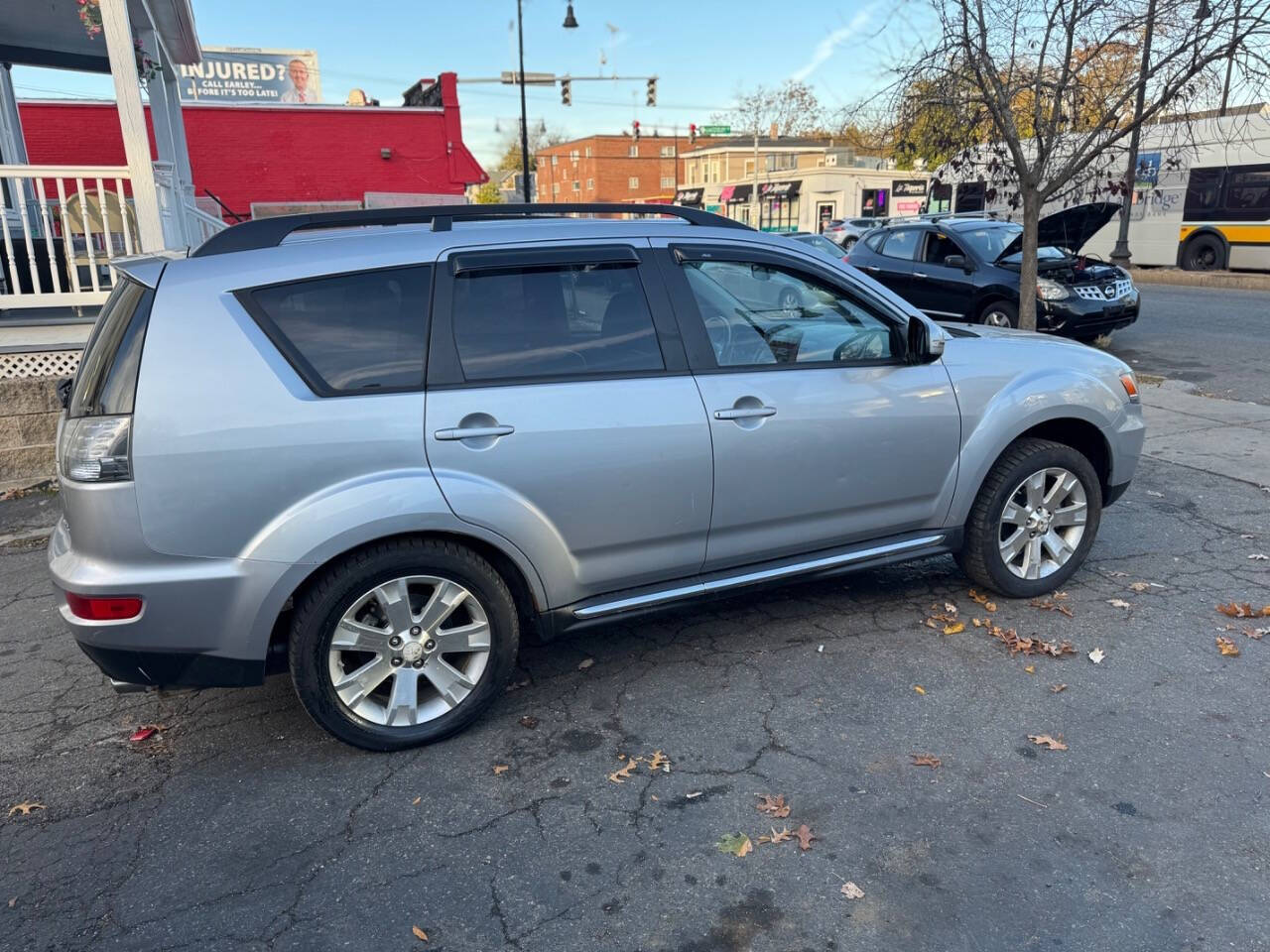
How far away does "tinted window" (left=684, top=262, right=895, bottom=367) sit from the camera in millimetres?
3736

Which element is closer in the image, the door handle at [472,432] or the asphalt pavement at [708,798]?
the asphalt pavement at [708,798]

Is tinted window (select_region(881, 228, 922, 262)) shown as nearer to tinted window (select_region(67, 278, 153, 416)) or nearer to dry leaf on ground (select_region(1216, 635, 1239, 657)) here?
dry leaf on ground (select_region(1216, 635, 1239, 657))

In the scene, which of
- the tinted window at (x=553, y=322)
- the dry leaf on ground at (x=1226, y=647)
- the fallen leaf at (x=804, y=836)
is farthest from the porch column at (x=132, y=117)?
the dry leaf on ground at (x=1226, y=647)

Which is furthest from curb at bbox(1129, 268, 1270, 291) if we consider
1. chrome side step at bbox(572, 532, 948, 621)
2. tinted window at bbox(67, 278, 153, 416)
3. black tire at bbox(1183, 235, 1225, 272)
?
tinted window at bbox(67, 278, 153, 416)

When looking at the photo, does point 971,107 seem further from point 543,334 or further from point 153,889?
point 153,889

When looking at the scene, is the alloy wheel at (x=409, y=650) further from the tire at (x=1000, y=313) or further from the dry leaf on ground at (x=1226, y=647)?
the tire at (x=1000, y=313)

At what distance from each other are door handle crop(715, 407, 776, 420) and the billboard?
28174 mm

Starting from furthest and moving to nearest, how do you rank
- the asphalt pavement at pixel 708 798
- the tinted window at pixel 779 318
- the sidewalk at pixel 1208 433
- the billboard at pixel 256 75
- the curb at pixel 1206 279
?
1. the billboard at pixel 256 75
2. the curb at pixel 1206 279
3. the sidewalk at pixel 1208 433
4. the tinted window at pixel 779 318
5. the asphalt pavement at pixel 708 798

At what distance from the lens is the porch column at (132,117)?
6.76 metres

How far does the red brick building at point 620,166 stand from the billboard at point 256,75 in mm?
56913

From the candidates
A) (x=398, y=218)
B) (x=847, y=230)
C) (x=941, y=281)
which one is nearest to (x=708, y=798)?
(x=398, y=218)

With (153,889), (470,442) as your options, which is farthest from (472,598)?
(153,889)

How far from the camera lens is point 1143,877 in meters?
2.59

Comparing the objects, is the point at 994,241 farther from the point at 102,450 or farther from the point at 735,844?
the point at 102,450
